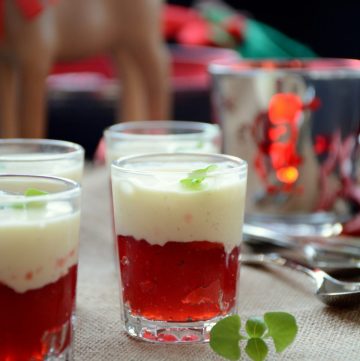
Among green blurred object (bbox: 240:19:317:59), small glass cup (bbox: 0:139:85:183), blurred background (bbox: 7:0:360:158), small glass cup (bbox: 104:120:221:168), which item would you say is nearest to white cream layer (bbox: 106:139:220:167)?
small glass cup (bbox: 104:120:221:168)

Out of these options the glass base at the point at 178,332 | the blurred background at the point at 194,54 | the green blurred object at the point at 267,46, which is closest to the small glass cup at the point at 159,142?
the glass base at the point at 178,332

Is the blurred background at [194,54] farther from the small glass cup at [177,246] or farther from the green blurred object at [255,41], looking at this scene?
the small glass cup at [177,246]

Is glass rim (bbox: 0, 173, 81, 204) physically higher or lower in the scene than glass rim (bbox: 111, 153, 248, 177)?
higher

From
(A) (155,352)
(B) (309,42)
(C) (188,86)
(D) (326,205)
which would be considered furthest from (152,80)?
(B) (309,42)

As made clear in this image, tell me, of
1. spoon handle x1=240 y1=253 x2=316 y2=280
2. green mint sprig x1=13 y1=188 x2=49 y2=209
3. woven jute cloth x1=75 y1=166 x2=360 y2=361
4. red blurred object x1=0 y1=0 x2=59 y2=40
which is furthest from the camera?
red blurred object x1=0 y1=0 x2=59 y2=40

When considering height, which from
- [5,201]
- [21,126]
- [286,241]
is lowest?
[286,241]

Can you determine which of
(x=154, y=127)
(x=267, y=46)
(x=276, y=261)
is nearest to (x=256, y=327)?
(x=276, y=261)

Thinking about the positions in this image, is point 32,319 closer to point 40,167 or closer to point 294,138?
point 40,167

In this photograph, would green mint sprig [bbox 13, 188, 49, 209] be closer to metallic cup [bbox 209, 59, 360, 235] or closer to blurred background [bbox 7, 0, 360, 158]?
metallic cup [bbox 209, 59, 360, 235]

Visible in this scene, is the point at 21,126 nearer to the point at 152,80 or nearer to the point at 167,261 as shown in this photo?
the point at 152,80
